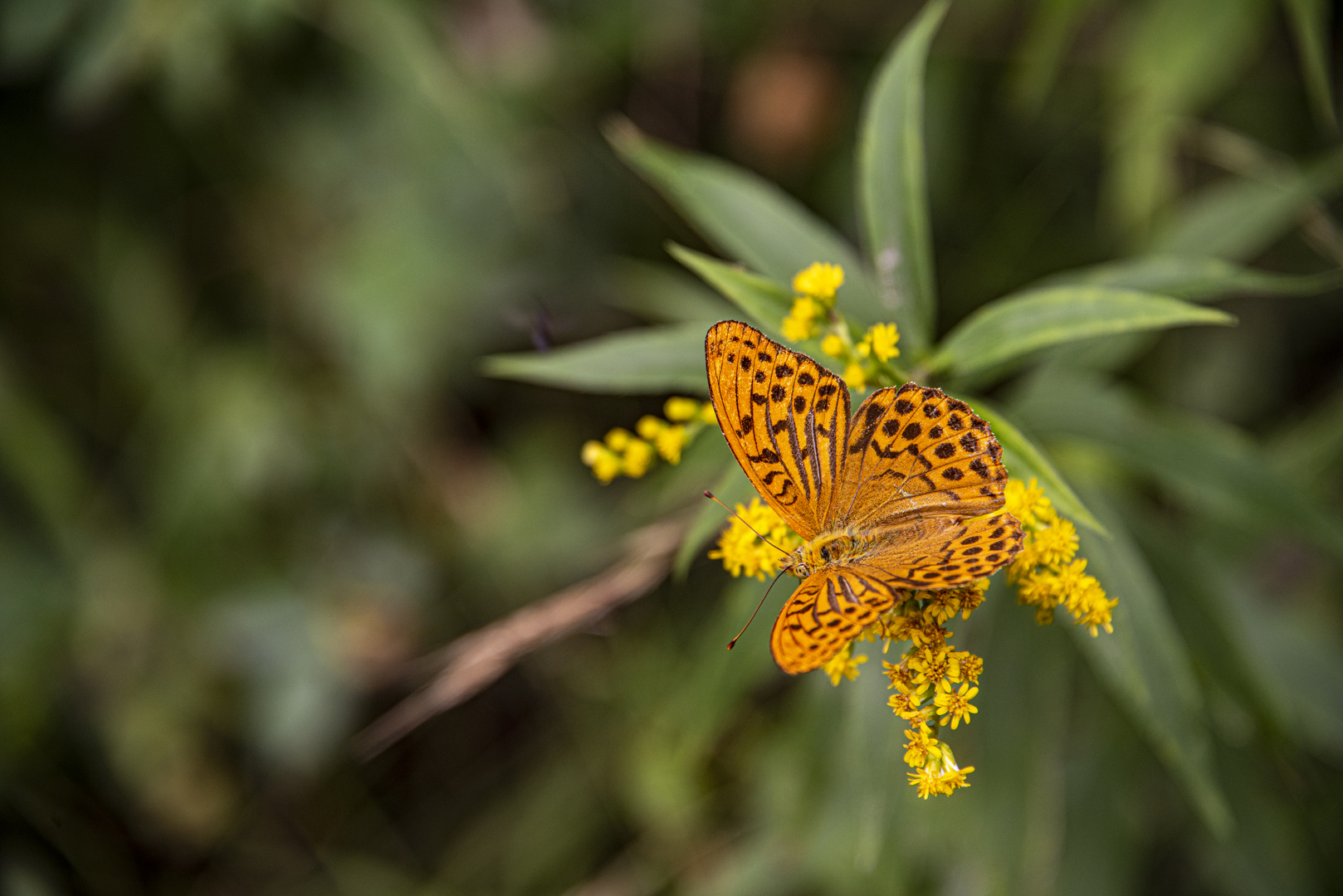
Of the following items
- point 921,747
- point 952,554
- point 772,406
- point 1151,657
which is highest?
point 772,406

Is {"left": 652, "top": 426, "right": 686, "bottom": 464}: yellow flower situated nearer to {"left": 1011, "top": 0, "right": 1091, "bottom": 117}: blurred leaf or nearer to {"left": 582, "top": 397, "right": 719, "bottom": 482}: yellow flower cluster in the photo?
{"left": 582, "top": 397, "right": 719, "bottom": 482}: yellow flower cluster

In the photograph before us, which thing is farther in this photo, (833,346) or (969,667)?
(833,346)

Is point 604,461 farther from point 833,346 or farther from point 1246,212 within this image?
point 1246,212

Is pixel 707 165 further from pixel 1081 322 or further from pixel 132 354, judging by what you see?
pixel 132 354

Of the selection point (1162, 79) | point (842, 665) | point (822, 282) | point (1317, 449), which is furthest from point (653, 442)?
point (1162, 79)

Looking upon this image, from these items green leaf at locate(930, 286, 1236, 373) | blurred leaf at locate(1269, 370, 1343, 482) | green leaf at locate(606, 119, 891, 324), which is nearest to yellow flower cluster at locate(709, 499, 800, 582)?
green leaf at locate(930, 286, 1236, 373)

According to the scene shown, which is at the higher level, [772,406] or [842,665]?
[772,406]

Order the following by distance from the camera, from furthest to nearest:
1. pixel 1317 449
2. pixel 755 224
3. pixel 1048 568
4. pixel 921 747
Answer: pixel 1317 449 < pixel 755 224 < pixel 1048 568 < pixel 921 747
